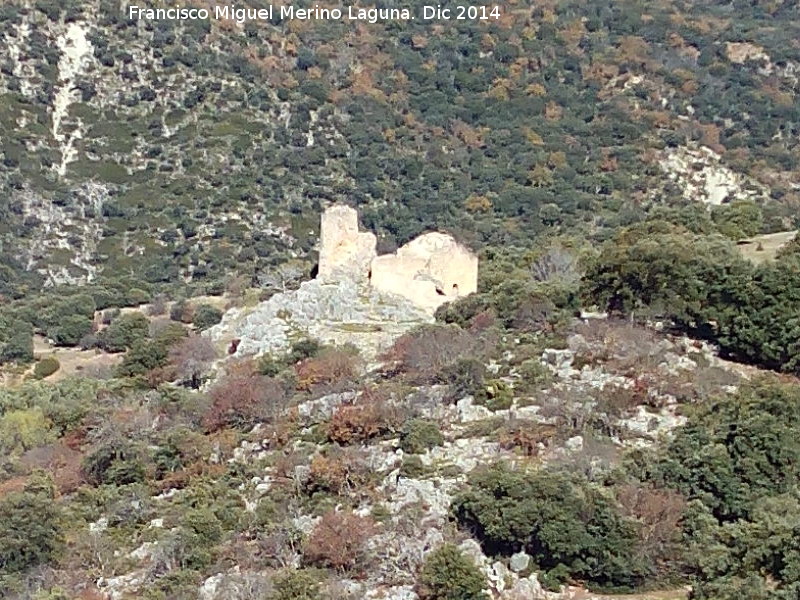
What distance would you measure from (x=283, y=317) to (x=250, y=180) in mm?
44769

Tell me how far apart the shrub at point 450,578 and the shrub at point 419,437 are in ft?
17.9

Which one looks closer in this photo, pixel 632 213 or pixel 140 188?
pixel 632 213

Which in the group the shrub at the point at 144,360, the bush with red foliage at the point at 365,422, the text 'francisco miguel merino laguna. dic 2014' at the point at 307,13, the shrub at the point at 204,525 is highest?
the text 'francisco miguel merino laguna. dic 2014' at the point at 307,13

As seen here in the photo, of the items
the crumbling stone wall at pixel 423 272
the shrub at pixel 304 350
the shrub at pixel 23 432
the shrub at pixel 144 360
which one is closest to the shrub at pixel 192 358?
the shrub at pixel 144 360

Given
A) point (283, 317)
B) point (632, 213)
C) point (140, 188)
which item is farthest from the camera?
point (140, 188)

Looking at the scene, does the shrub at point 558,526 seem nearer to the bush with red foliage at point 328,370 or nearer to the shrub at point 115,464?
the bush with red foliage at point 328,370

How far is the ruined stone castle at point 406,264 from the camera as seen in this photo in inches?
1745

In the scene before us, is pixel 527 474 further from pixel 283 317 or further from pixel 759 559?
pixel 283 317

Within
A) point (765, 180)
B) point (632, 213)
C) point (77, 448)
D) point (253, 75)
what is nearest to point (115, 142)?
point (253, 75)

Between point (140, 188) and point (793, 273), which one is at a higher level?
point (793, 273)

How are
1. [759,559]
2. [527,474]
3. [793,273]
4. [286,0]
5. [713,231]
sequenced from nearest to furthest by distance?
1. [759,559]
2. [527,474]
3. [793,273]
4. [713,231]
5. [286,0]

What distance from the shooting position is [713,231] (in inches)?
2050

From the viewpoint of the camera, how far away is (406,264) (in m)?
44.3

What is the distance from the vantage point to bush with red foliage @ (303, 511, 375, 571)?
89.4ft
